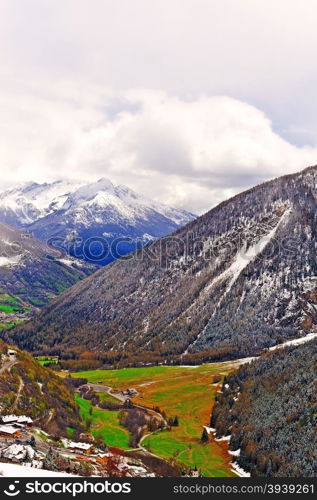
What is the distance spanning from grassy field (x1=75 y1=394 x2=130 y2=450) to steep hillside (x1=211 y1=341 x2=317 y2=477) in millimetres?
32779

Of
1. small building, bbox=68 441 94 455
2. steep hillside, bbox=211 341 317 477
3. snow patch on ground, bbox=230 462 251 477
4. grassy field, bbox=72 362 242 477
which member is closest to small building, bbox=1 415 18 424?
small building, bbox=68 441 94 455

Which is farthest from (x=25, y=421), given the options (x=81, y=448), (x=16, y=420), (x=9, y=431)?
(x=81, y=448)

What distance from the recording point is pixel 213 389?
638ft

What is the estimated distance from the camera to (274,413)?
5418 inches

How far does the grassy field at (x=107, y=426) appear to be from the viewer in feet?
436

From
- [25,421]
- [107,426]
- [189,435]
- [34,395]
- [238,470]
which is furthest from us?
[107,426]

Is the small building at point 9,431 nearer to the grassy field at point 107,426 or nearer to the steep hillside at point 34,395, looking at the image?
the steep hillside at point 34,395

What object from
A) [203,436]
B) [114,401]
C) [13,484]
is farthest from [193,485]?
[114,401]

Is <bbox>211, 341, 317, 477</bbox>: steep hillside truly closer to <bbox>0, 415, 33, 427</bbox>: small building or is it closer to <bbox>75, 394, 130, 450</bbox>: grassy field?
<bbox>75, 394, 130, 450</bbox>: grassy field

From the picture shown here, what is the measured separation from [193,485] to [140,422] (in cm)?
10175

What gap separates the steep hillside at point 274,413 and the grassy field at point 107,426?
108 ft

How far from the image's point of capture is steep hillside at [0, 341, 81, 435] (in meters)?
122

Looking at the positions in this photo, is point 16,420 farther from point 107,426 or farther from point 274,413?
point 274,413

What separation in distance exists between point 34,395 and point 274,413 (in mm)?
75667
